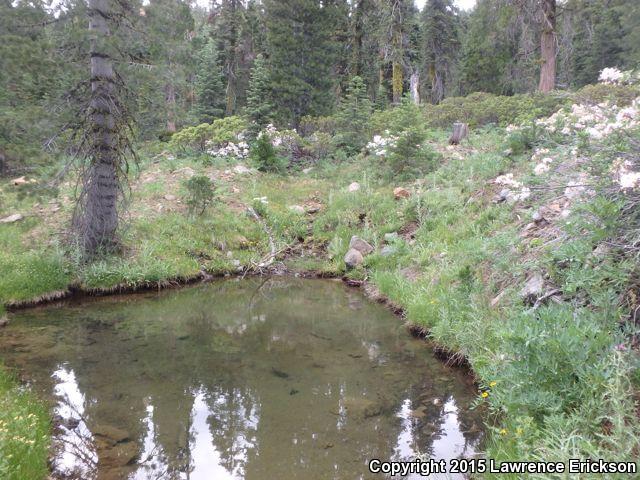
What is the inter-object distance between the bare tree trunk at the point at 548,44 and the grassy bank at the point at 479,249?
4.61 meters

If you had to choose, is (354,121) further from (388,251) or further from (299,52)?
(388,251)

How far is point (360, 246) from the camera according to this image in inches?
462

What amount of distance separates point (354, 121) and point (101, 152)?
9.52m

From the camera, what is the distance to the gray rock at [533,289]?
572 centimetres

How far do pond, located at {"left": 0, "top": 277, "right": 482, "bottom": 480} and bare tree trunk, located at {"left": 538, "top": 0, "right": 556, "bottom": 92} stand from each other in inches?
526

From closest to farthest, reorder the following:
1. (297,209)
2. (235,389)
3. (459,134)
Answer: (235,389)
(297,209)
(459,134)

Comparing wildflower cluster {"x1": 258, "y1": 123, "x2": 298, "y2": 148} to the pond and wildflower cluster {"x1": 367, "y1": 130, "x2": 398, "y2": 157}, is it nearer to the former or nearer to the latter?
wildflower cluster {"x1": 367, "y1": 130, "x2": 398, "y2": 157}

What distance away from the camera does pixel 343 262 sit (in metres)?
11.6

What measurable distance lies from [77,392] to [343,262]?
6811mm

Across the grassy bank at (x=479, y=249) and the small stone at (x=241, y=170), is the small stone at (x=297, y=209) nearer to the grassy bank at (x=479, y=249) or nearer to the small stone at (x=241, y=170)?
the grassy bank at (x=479, y=249)

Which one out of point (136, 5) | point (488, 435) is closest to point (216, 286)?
point (136, 5)

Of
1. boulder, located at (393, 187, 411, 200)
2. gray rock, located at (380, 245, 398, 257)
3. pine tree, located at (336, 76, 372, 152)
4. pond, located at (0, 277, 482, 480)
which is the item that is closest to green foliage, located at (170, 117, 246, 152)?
pine tree, located at (336, 76, 372, 152)

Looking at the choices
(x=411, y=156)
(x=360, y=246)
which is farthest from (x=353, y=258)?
(x=411, y=156)

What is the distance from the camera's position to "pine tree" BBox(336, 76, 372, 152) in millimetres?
16891
